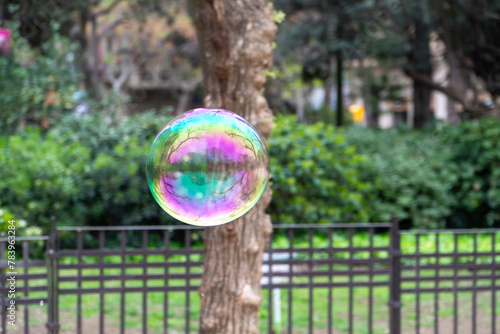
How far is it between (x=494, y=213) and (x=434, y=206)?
101 centimetres

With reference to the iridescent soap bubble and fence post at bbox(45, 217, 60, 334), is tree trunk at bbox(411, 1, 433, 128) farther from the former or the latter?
the iridescent soap bubble

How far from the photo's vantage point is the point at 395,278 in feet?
15.8

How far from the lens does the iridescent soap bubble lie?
3.15 m

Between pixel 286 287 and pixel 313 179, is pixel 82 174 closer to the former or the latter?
pixel 313 179

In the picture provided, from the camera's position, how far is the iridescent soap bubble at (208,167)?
3154mm

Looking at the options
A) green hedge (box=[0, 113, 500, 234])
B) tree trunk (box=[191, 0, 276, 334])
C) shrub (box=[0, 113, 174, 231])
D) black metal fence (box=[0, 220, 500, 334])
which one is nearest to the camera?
tree trunk (box=[191, 0, 276, 334])

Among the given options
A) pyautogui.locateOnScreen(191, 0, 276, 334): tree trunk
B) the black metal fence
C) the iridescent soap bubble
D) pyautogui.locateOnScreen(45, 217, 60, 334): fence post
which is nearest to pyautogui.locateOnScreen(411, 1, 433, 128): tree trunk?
the black metal fence

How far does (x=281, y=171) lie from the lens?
8.69m

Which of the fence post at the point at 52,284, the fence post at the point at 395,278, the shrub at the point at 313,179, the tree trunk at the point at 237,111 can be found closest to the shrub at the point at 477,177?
the shrub at the point at 313,179

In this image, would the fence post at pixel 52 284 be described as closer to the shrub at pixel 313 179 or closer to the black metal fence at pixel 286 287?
the black metal fence at pixel 286 287

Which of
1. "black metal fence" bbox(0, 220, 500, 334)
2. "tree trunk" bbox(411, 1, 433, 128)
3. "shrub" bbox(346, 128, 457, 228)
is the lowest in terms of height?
"black metal fence" bbox(0, 220, 500, 334)

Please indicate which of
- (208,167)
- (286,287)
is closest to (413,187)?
(286,287)

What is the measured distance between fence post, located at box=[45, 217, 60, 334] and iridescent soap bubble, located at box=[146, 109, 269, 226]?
1.52m

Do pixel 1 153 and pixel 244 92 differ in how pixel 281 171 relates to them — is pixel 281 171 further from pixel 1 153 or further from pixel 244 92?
pixel 244 92
